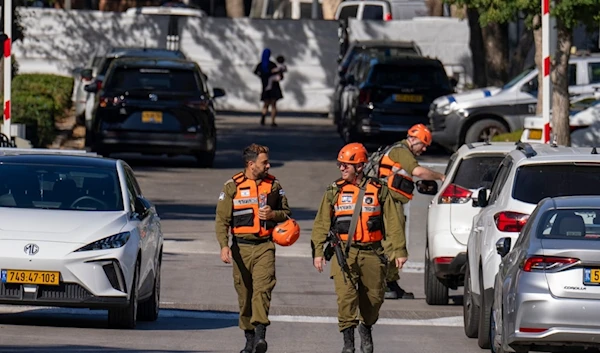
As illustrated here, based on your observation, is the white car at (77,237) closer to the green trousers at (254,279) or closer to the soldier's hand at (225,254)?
the green trousers at (254,279)

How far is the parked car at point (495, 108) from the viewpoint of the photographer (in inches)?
1128

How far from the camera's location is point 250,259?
11672 millimetres

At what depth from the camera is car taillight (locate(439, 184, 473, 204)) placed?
15.1 m

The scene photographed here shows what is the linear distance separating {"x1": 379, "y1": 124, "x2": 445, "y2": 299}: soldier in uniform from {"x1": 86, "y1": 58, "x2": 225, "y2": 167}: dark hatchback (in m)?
10.7

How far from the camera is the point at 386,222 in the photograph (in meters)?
11.6

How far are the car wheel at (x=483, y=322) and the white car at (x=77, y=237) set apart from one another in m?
2.80

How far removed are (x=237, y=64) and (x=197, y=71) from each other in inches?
554

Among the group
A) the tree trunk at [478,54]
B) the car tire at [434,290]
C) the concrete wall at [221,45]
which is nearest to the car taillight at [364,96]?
the tree trunk at [478,54]

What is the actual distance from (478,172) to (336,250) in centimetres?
417

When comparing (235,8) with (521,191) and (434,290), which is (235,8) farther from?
(521,191)

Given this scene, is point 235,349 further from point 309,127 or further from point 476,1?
point 309,127

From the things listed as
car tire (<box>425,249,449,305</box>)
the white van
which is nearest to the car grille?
car tire (<box>425,249,449,305</box>)

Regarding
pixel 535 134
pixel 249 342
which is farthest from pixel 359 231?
pixel 535 134

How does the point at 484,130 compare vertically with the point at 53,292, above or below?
below
